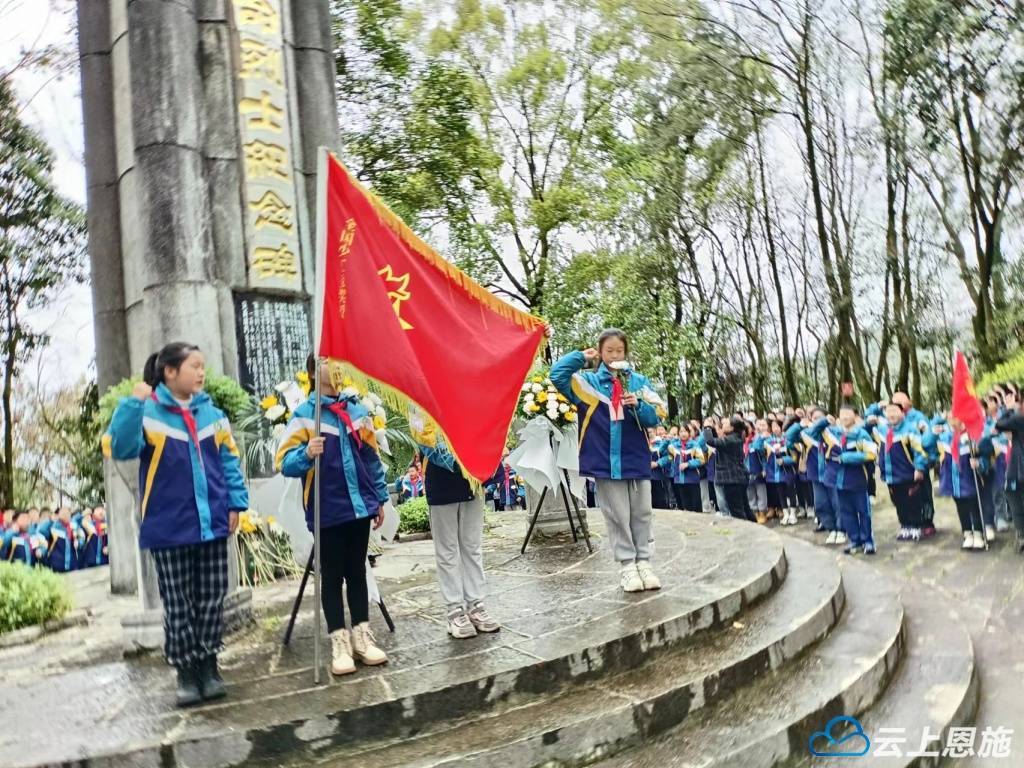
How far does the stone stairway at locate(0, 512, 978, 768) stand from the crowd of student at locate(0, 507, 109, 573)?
13.5m

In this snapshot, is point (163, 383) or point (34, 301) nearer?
point (163, 383)

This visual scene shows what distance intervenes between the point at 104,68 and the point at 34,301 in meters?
16.5

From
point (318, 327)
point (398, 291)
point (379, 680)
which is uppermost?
point (398, 291)

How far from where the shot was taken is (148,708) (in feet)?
12.2

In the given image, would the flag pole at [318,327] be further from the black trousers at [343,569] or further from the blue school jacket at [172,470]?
the blue school jacket at [172,470]

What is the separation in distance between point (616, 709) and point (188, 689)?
208 cm

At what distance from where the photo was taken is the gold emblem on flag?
13.3 feet

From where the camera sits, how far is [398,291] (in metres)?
4.10

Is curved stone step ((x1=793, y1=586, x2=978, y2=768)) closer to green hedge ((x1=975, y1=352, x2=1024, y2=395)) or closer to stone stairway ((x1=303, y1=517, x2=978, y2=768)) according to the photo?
stone stairway ((x1=303, y1=517, x2=978, y2=768))

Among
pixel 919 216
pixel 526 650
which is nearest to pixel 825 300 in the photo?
pixel 919 216

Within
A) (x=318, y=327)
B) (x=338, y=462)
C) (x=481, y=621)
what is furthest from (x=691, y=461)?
(x=318, y=327)

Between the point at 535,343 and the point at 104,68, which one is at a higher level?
the point at 104,68

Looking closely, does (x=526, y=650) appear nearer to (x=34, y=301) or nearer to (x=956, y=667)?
(x=956, y=667)

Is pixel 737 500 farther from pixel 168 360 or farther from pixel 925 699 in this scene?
pixel 168 360
